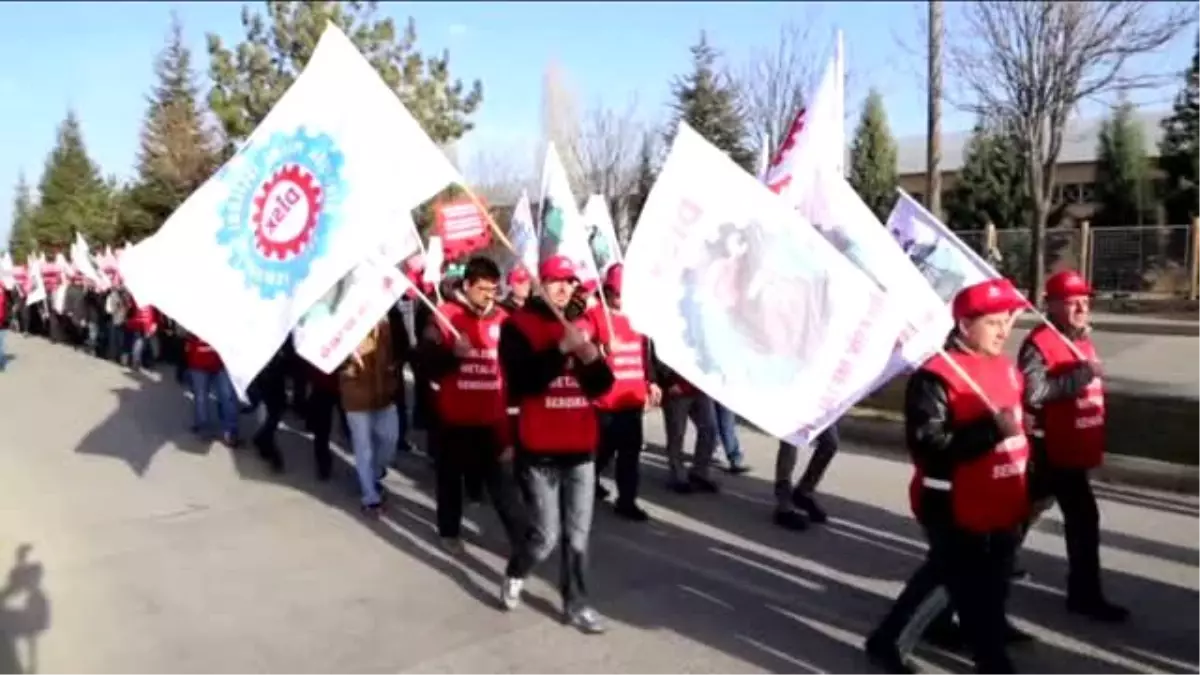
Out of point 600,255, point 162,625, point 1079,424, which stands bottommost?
point 162,625

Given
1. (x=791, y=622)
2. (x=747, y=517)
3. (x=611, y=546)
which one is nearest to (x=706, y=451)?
(x=747, y=517)

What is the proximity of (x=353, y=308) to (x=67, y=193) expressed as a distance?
66.3 m

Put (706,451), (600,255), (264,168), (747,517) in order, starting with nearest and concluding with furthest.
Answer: (264,168) < (747,517) < (706,451) < (600,255)

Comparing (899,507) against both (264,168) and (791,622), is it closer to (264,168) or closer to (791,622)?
(791,622)

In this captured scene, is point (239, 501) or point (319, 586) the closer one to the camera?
point (319, 586)

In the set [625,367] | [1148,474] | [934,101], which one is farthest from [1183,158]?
[625,367]

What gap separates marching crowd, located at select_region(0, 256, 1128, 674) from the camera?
436 centimetres

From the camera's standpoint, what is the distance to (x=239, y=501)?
8.54 meters

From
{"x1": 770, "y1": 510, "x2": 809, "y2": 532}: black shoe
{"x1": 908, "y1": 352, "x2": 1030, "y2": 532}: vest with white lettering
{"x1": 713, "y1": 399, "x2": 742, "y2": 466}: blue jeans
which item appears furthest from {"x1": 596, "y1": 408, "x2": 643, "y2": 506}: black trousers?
{"x1": 908, "y1": 352, "x2": 1030, "y2": 532}: vest with white lettering

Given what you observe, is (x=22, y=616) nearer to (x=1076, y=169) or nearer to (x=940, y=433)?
(x=940, y=433)

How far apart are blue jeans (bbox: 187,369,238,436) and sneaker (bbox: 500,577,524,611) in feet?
17.5

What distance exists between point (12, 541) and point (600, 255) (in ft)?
18.9

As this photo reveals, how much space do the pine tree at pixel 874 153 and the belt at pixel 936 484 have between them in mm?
29567

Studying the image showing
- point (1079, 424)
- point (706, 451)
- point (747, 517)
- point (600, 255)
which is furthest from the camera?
point (600, 255)
